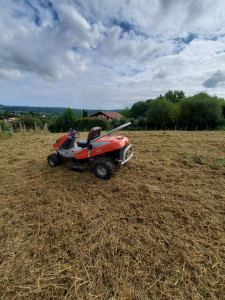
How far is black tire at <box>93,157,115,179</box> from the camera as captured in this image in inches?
105

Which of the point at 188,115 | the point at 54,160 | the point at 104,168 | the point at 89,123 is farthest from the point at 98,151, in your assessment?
the point at 188,115

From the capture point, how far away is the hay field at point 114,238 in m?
1.12

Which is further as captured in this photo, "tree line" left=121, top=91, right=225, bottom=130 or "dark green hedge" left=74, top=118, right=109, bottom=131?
"dark green hedge" left=74, top=118, right=109, bottom=131

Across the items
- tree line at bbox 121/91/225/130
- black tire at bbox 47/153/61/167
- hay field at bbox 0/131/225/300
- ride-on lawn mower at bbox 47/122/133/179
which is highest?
tree line at bbox 121/91/225/130

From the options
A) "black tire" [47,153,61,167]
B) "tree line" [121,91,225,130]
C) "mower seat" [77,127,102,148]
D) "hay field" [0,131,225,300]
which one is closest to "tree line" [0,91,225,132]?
"tree line" [121,91,225,130]

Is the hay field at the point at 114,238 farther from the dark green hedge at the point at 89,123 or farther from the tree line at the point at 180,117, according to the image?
the dark green hedge at the point at 89,123

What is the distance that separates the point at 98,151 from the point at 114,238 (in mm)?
1646

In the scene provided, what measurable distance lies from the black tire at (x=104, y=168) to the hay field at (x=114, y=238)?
7.1 inches

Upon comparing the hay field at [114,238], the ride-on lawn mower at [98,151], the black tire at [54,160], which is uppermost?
the ride-on lawn mower at [98,151]

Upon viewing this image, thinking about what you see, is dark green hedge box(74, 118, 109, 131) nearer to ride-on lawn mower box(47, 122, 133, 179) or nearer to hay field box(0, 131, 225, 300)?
ride-on lawn mower box(47, 122, 133, 179)

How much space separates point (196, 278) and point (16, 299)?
1619mm

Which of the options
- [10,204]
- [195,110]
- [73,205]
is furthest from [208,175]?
[195,110]

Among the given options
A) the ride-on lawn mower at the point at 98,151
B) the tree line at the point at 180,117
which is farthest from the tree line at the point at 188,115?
the ride-on lawn mower at the point at 98,151

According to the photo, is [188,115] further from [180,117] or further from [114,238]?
[114,238]
